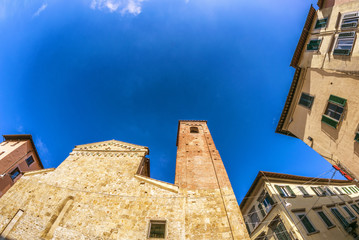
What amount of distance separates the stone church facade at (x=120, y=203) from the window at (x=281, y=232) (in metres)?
7.51

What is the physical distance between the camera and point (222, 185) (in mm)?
10211

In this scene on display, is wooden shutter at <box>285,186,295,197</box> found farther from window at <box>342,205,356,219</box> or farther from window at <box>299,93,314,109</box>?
window at <box>299,93,314,109</box>

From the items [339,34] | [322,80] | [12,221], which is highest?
[339,34]

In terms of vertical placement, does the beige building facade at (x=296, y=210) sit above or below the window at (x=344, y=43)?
below

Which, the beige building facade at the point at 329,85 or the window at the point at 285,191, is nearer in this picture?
the beige building facade at the point at 329,85

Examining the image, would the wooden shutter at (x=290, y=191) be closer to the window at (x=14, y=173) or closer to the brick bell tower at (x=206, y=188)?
the brick bell tower at (x=206, y=188)

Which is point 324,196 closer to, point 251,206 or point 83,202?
point 251,206

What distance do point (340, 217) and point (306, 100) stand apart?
1236cm

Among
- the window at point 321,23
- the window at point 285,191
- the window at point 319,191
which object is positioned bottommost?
the window at point 285,191

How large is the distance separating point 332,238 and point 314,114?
10.9 meters

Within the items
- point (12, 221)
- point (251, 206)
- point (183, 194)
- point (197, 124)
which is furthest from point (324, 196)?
point (12, 221)

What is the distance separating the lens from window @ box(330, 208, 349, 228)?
1340cm

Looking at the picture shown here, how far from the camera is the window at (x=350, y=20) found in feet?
26.4

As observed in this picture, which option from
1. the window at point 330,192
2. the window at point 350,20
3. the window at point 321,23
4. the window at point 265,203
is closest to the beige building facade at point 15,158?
the window at point 265,203
